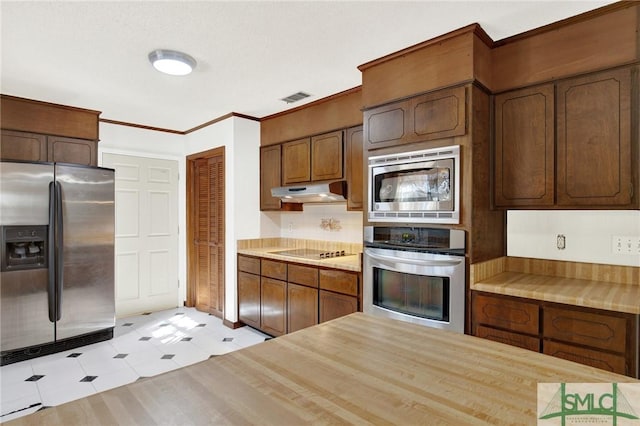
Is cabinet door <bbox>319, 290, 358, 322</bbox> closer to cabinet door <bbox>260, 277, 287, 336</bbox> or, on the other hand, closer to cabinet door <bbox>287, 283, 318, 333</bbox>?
cabinet door <bbox>287, 283, 318, 333</bbox>

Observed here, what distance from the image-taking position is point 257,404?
79cm

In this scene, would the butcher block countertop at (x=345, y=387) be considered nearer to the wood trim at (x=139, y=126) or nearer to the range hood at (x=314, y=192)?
the range hood at (x=314, y=192)

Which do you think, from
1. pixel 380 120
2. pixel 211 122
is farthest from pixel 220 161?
pixel 380 120

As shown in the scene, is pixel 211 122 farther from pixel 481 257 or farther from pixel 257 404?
pixel 257 404

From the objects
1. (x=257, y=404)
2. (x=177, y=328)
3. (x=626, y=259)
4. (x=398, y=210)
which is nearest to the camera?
(x=257, y=404)

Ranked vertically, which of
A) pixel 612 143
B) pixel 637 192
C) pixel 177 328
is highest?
pixel 612 143

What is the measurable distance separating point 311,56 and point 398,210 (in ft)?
4.32

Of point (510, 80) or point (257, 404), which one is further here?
point (510, 80)

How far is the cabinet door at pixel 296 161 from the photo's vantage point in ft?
12.4

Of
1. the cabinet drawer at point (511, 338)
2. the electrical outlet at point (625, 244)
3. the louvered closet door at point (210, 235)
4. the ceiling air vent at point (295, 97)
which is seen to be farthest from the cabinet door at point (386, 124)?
the louvered closet door at point (210, 235)

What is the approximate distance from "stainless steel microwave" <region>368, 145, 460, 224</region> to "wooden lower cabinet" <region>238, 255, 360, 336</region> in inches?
26.8

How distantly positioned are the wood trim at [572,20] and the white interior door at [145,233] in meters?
4.25

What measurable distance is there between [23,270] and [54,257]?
0.81ft

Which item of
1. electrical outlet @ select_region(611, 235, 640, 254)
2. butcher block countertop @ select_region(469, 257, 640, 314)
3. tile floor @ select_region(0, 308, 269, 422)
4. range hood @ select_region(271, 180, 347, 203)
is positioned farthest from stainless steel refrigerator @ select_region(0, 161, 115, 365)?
electrical outlet @ select_region(611, 235, 640, 254)
